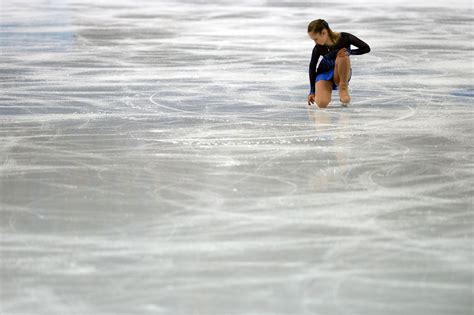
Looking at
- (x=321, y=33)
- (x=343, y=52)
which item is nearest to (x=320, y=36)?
(x=321, y=33)

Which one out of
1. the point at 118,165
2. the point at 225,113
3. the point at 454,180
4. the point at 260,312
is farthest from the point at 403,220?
the point at 225,113

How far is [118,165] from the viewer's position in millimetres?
4645

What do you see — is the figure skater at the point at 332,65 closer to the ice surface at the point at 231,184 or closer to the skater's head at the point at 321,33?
the skater's head at the point at 321,33

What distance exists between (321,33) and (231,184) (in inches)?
81.5

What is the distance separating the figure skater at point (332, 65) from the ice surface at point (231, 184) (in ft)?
0.43

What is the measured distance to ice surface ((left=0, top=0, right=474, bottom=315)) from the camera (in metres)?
3.00

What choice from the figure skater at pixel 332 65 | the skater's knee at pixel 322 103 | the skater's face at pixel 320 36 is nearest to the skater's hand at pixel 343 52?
the figure skater at pixel 332 65

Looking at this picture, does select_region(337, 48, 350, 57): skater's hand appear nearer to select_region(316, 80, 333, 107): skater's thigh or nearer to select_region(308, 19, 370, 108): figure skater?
select_region(308, 19, 370, 108): figure skater

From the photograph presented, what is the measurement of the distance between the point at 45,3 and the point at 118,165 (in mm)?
10537

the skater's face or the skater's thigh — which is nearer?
the skater's face

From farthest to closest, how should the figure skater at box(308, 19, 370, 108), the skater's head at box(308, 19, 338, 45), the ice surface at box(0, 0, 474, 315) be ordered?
the figure skater at box(308, 19, 370, 108) < the skater's head at box(308, 19, 338, 45) < the ice surface at box(0, 0, 474, 315)

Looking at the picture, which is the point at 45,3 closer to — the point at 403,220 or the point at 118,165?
the point at 118,165

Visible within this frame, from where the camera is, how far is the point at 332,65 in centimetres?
634

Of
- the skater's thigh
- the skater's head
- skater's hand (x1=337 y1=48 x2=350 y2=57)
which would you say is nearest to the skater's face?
the skater's head
